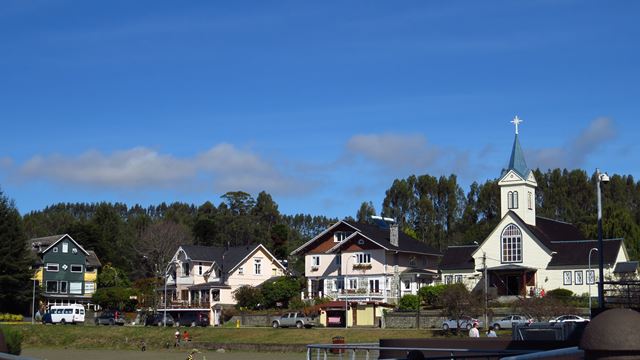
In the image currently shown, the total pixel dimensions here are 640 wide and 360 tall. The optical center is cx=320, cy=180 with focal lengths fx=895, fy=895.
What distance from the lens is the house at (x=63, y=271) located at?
10519cm

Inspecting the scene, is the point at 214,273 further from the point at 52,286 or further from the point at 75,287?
the point at 52,286

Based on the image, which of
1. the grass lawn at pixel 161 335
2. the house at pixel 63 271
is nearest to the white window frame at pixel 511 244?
the grass lawn at pixel 161 335

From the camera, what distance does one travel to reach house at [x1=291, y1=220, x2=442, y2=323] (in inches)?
3356

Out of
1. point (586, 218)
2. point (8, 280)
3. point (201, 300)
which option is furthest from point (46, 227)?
point (586, 218)

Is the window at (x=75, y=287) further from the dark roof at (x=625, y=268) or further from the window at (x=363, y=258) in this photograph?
the dark roof at (x=625, y=268)

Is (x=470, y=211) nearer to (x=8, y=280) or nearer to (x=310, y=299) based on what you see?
(x=310, y=299)

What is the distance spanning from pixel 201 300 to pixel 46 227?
6811 cm

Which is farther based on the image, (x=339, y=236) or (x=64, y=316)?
(x=339, y=236)

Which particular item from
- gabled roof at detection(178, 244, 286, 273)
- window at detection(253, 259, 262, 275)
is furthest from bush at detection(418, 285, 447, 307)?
window at detection(253, 259, 262, 275)

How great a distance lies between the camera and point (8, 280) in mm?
79750

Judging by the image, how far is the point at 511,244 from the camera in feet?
263

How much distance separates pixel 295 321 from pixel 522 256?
72.3ft

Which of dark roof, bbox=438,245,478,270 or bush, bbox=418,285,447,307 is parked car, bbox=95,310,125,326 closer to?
bush, bbox=418,285,447,307

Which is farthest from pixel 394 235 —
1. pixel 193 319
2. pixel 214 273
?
pixel 214 273
